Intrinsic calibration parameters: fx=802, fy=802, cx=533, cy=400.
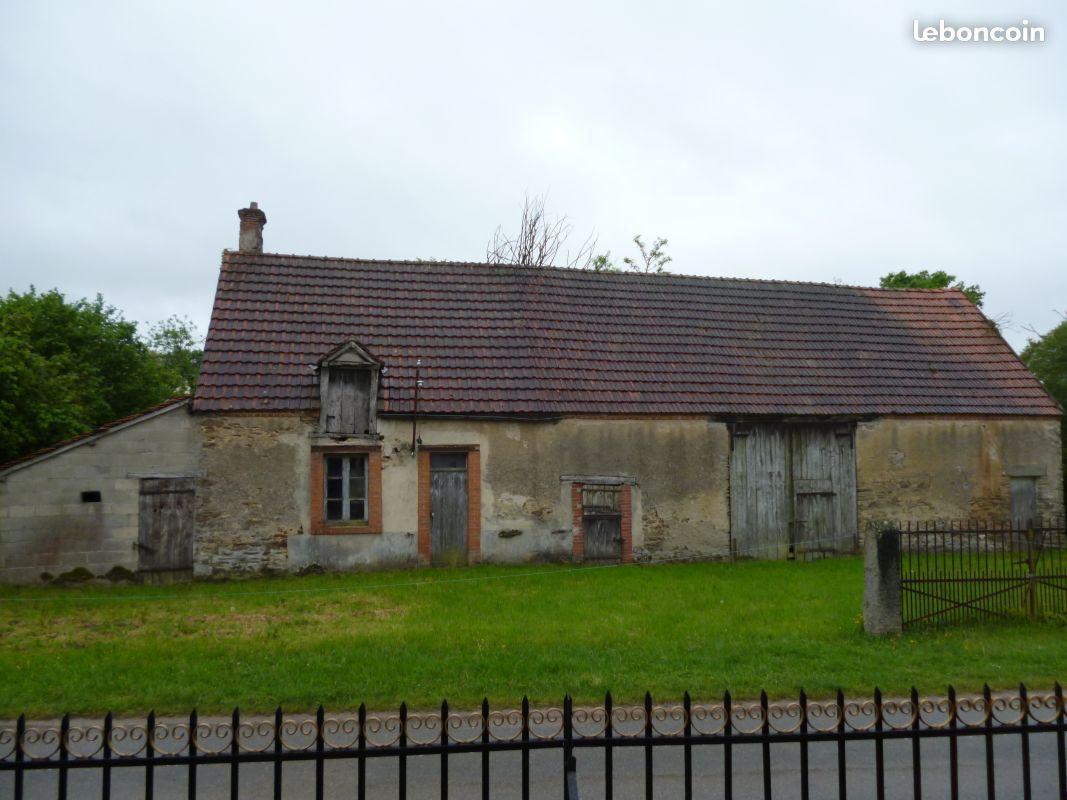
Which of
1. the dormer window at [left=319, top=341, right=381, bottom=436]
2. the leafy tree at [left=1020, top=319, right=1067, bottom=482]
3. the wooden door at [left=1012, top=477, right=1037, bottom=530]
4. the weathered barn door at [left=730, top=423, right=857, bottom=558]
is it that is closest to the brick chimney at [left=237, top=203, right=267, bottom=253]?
the dormer window at [left=319, top=341, right=381, bottom=436]

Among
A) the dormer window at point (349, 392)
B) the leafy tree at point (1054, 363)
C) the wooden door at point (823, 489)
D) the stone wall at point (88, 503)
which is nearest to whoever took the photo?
the stone wall at point (88, 503)

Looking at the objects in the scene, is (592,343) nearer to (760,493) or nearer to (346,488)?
(760,493)

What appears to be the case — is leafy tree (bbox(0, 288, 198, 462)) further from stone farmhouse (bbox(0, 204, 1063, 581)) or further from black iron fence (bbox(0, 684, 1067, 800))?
black iron fence (bbox(0, 684, 1067, 800))

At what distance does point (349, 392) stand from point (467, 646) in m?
8.05

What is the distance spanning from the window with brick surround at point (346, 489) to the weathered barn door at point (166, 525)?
2.30 m

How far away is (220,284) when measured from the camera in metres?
17.8

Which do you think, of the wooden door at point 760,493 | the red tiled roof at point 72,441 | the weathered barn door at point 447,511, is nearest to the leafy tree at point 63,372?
the red tiled roof at point 72,441

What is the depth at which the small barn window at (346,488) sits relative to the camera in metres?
15.9

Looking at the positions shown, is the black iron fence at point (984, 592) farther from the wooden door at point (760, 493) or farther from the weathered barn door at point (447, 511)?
the weathered barn door at point (447, 511)

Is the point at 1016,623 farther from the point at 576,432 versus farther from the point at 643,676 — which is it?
the point at 576,432

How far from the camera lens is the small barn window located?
1594cm

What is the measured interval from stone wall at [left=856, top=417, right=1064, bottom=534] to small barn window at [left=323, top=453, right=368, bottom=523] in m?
11.2

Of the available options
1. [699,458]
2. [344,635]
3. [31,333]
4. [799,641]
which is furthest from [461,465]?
[31,333]

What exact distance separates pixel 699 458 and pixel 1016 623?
306 inches
